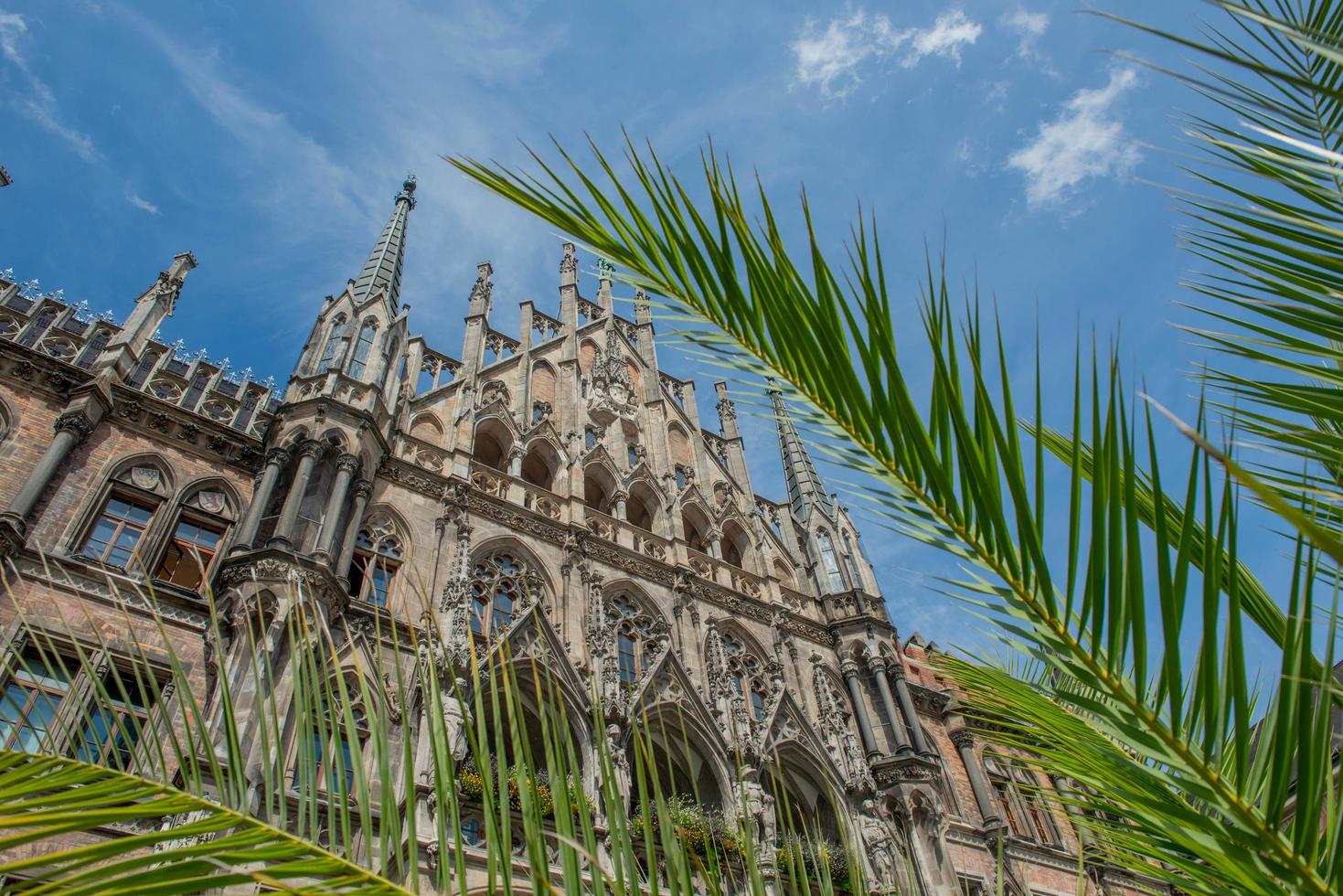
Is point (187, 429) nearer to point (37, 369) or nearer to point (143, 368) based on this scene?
point (143, 368)

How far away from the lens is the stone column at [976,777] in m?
17.8

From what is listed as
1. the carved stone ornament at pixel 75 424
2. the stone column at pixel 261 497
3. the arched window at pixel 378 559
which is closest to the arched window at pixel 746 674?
the arched window at pixel 378 559

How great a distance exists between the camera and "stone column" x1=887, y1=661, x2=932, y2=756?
16.8 m

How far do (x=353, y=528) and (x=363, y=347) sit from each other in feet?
14.0

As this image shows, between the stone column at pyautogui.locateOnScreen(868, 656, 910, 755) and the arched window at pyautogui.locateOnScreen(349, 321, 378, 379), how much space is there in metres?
10.9

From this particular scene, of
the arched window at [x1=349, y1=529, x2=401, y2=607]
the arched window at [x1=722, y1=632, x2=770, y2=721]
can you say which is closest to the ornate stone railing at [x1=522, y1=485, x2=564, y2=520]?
the arched window at [x1=349, y1=529, x2=401, y2=607]

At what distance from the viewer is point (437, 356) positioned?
19406 mm

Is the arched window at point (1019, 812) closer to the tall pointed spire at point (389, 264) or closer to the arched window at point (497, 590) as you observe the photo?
the arched window at point (497, 590)

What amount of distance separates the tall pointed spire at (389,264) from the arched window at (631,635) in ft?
24.6

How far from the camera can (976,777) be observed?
737 inches

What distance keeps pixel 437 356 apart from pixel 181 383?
5.37 m

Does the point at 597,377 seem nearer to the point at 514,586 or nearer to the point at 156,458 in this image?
the point at 514,586

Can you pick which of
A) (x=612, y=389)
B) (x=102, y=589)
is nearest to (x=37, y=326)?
(x=102, y=589)

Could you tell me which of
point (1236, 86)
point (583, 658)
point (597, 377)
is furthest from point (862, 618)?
point (1236, 86)
